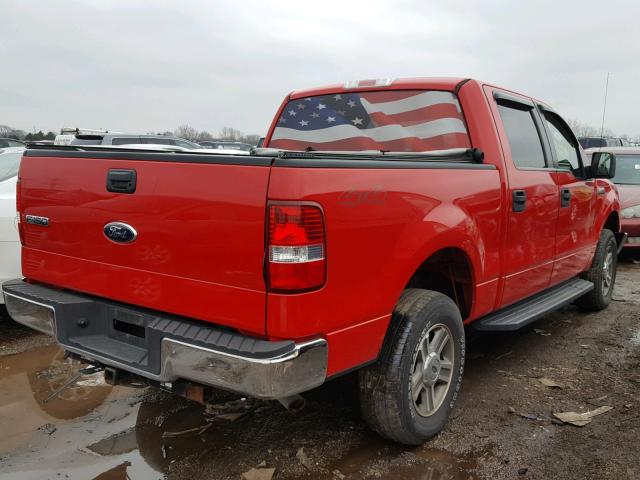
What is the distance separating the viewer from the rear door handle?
3402mm

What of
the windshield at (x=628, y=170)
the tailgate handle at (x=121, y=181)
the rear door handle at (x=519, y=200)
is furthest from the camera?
the windshield at (x=628, y=170)

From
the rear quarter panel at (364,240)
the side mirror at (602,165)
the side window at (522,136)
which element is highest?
the side window at (522,136)

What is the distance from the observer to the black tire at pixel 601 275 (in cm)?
521

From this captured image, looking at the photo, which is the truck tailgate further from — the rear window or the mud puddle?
the rear window

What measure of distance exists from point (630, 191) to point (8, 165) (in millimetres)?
8309

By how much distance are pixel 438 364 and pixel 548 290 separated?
1849 mm

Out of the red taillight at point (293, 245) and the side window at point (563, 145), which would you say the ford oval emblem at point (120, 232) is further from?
the side window at point (563, 145)

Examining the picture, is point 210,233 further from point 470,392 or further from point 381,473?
point 470,392

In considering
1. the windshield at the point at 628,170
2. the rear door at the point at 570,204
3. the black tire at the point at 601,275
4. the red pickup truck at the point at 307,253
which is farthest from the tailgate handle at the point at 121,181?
the windshield at the point at 628,170

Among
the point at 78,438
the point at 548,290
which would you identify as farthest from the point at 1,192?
the point at 548,290

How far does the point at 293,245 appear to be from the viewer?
2082mm

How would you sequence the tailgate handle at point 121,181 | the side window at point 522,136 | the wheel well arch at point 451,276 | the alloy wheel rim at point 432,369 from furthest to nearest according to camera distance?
the side window at point 522,136, the wheel well arch at point 451,276, the alloy wheel rim at point 432,369, the tailgate handle at point 121,181

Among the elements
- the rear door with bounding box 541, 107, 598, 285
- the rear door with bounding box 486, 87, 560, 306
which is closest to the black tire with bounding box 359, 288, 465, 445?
the rear door with bounding box 486, 87, 560, 306

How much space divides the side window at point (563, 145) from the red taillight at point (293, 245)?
114 inches
